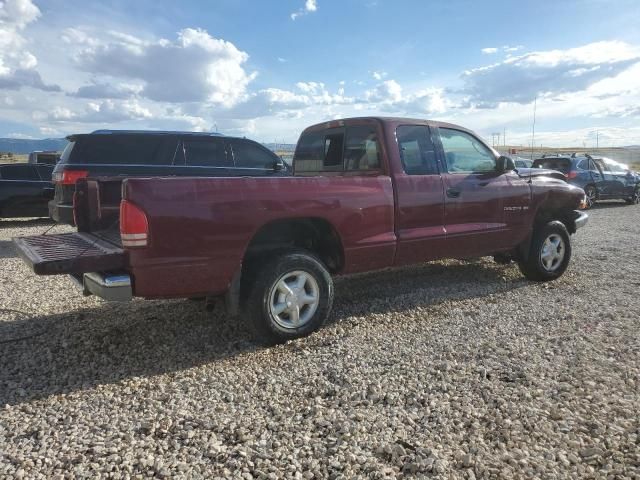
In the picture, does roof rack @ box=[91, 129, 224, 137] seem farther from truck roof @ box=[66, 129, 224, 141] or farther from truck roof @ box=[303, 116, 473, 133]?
truck roof @ box=[303, 116, 473, 133]

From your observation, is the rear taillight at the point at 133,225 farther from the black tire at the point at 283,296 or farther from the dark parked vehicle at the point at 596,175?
the dark parked vehicle at the point at 596,175

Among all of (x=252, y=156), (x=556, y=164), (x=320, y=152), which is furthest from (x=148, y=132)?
(x=556, y=164)

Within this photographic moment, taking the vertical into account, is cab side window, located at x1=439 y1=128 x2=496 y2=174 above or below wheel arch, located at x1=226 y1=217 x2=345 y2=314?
above

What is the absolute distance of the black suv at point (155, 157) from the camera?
304 inches

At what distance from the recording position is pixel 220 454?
2.44 metres

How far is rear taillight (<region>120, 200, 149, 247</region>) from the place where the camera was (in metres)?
3.11

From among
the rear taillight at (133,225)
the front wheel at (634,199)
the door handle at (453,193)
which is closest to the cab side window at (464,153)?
the door handle at (453,193)

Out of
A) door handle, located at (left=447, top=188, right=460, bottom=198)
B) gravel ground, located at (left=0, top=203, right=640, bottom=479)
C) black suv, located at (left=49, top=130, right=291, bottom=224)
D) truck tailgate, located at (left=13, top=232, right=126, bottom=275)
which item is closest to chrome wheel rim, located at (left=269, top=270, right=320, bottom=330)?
gravel ground, located at (left=0, top=203, right=640, bottom=479)

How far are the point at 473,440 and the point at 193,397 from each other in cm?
168

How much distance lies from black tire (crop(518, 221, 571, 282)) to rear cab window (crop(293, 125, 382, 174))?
2379mm

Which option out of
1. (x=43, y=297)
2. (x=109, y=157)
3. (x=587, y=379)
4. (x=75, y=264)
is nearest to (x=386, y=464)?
(x=587, y=379)

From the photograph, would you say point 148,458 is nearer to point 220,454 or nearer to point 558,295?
point 220,454

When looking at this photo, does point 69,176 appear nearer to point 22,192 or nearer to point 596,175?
point 22,192

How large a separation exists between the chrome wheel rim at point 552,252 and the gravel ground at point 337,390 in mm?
638
